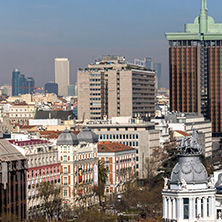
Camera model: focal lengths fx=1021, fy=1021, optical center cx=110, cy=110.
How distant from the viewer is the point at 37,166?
149 meters

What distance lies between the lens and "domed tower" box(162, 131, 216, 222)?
2190 inches

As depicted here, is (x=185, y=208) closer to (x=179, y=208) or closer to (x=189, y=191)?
(x=179, y=208)

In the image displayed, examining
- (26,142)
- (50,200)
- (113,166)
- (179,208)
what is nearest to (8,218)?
(50,200)

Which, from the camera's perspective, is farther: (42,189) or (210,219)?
(42,189)

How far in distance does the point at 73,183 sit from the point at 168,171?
1974cm

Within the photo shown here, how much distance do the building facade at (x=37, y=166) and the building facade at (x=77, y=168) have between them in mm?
2666

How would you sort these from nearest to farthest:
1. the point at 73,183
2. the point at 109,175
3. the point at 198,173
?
the point at 198,173, the point at 73,183, the point at 109,175

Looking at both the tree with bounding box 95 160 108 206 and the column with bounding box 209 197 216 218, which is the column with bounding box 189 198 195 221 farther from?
the tree with bounding box 95 160 108 206

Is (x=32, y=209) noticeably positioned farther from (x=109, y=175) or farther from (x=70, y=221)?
(x=109, y=175)

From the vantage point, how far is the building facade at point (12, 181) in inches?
5002

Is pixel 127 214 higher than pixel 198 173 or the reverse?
the reverse

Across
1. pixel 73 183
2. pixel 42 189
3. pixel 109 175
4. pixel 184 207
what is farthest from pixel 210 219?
pixel 109 175

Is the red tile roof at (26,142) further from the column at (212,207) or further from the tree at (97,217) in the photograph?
the column at (212,207)

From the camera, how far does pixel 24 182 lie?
13650 cm
